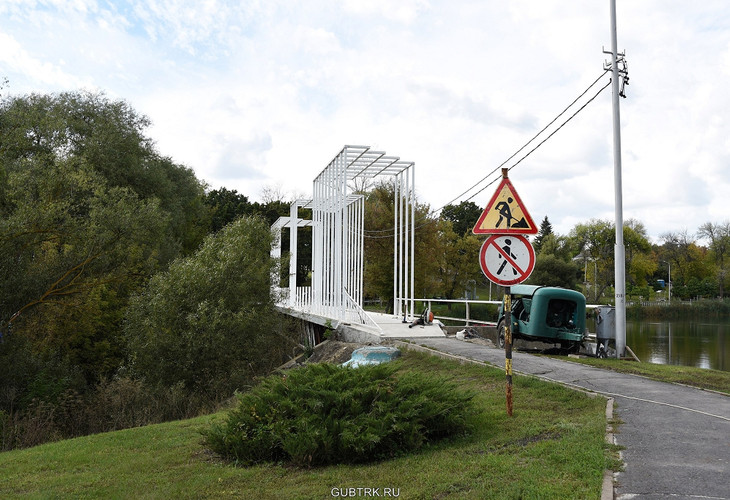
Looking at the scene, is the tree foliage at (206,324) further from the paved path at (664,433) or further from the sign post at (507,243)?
the sign post at (507,243)

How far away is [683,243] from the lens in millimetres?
84188

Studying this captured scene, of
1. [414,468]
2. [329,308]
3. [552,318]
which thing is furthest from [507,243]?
[329,308]

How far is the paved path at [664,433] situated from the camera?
4.96 meters

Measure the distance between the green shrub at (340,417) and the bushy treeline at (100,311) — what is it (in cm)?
879

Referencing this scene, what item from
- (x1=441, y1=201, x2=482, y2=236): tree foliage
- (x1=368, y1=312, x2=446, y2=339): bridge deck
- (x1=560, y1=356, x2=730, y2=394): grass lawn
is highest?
(x1=441, y1=201, x2=482, y2=236): tree foliage

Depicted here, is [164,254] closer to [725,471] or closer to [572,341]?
[572,341]

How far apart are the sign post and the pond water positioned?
19.6m

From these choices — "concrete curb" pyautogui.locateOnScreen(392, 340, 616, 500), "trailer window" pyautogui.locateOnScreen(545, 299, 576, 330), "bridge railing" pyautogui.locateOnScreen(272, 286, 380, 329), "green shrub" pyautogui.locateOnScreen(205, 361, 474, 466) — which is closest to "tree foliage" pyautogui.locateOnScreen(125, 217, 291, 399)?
"bridge railing" pyautogui.locateOnScreen(272, 286, 380, 329)

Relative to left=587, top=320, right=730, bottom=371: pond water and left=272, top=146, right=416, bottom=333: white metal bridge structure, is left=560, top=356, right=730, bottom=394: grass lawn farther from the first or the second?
left=587, top=320, right=730, bottom=371: pond water

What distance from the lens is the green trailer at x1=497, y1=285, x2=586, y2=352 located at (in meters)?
15.2

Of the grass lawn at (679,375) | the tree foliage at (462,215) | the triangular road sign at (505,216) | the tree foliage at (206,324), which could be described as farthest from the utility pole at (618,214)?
the tree foliage at (462,215)

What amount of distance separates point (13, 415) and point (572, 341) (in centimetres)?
1403

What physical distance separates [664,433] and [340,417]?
3.28 meters

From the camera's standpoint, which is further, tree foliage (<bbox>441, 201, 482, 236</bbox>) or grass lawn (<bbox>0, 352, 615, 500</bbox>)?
tree foliage (<bbox>441, 201, 482, 236</bbox>)
